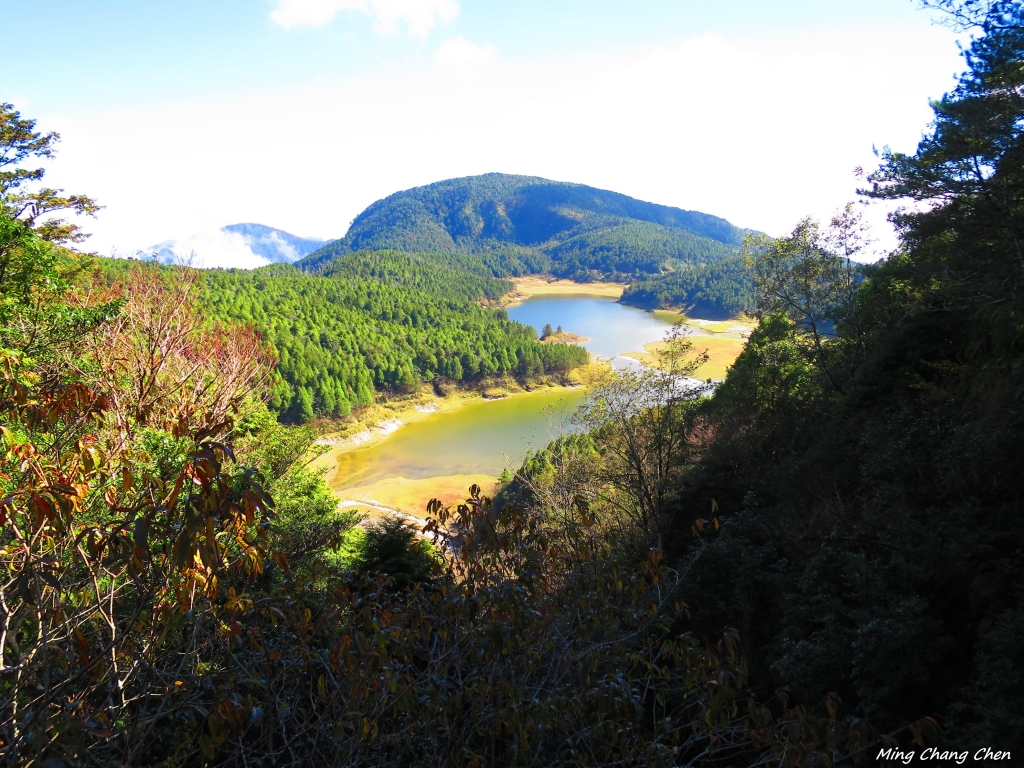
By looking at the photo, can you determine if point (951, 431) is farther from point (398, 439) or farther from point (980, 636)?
point (398, 439)

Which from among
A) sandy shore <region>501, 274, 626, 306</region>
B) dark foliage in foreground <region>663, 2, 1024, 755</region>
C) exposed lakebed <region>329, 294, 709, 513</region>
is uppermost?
sandy shore <region>501, 274, 626, 306</region>

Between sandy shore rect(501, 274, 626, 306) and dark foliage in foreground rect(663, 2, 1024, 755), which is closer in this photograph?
dark foliage in foreground rect(663, 2, 1024, 755)

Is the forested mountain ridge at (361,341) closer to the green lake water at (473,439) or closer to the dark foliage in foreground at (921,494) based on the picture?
the green lake water at (473,439)

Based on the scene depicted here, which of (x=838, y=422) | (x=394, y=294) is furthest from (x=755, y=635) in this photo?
(x=394, y=294)

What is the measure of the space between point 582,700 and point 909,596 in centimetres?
542

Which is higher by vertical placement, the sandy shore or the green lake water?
the sandy shore

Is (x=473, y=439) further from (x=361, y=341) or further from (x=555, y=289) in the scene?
(x=555, y=289)

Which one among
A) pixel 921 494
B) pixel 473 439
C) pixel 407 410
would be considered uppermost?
pixel 921 494

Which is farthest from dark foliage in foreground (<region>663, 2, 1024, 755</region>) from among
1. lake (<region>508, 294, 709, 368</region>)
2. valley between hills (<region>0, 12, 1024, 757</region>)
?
lake (<region>508, 294, 709, 368</region>)

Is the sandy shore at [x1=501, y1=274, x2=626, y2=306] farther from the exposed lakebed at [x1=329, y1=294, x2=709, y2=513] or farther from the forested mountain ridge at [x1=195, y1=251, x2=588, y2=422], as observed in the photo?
the exposed lakebed at [x1=329, y1=294, x2=709, y2=513]

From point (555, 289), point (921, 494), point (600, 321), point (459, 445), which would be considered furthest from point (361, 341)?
point (555, 289)

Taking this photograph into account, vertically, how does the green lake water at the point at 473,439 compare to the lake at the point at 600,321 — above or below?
below

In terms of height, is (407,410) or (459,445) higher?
(407,410)

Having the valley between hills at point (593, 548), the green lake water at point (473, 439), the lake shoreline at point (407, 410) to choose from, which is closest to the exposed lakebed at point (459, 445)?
the green lake water at point (473, 439)
